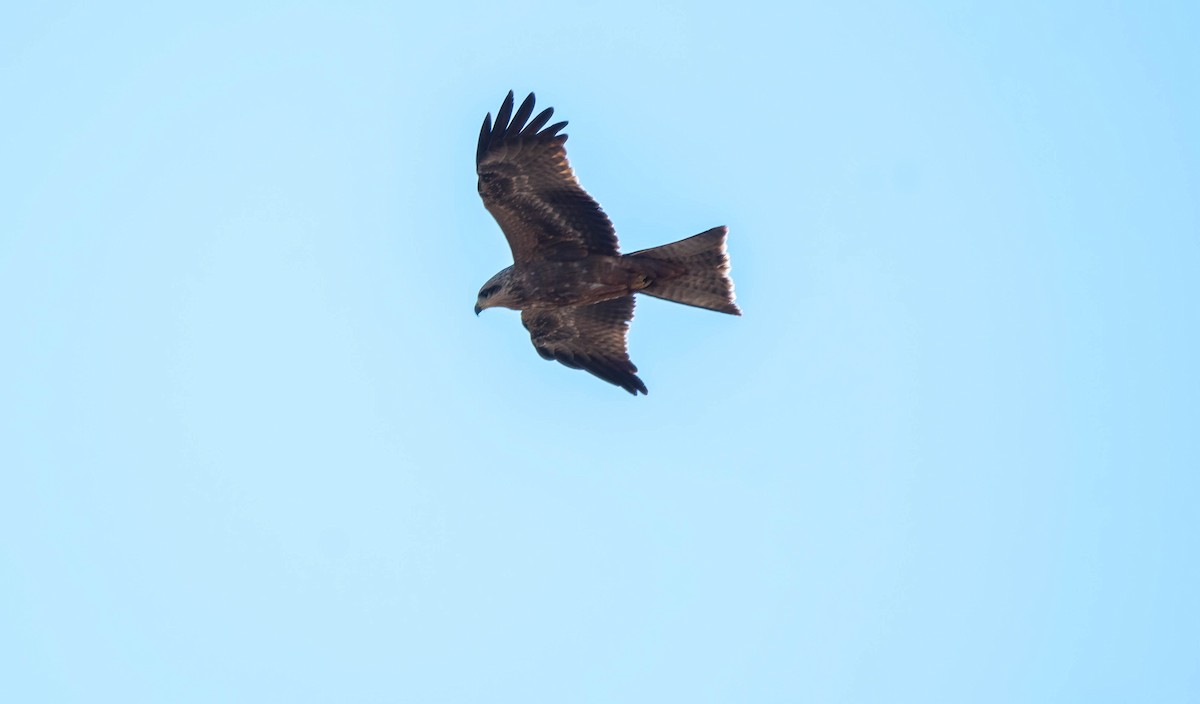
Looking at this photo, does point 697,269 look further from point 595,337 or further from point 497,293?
point 497,293

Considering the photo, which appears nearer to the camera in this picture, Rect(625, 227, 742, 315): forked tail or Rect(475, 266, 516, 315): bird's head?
Rect(625, 227, 742, 315): forked tail

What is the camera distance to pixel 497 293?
16.8 meters

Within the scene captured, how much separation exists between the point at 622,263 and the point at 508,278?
1075mm

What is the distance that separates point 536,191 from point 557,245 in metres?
0.56

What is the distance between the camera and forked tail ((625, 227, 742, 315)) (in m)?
16.4

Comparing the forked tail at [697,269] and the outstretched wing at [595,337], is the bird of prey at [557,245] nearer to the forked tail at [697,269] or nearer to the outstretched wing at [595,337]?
the forked tail at [697,269]

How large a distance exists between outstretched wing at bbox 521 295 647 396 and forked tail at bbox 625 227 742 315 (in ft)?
3.29

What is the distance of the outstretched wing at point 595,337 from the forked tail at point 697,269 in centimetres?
100

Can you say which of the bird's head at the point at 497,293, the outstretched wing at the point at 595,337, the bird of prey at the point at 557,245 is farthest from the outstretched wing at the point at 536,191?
the outstretched wing at the point at 595,337

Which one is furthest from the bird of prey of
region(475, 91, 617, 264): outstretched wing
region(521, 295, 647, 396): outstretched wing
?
region(521, 295, 647, 396): outstretched wing

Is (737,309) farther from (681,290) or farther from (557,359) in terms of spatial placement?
(557,359)

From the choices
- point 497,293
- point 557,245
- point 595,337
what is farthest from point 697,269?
point 497,293

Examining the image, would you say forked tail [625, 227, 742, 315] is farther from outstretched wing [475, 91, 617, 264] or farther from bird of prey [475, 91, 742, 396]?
outstretched wing [475, 91, 617, 264]

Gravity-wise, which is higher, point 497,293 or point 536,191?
point 536,191
